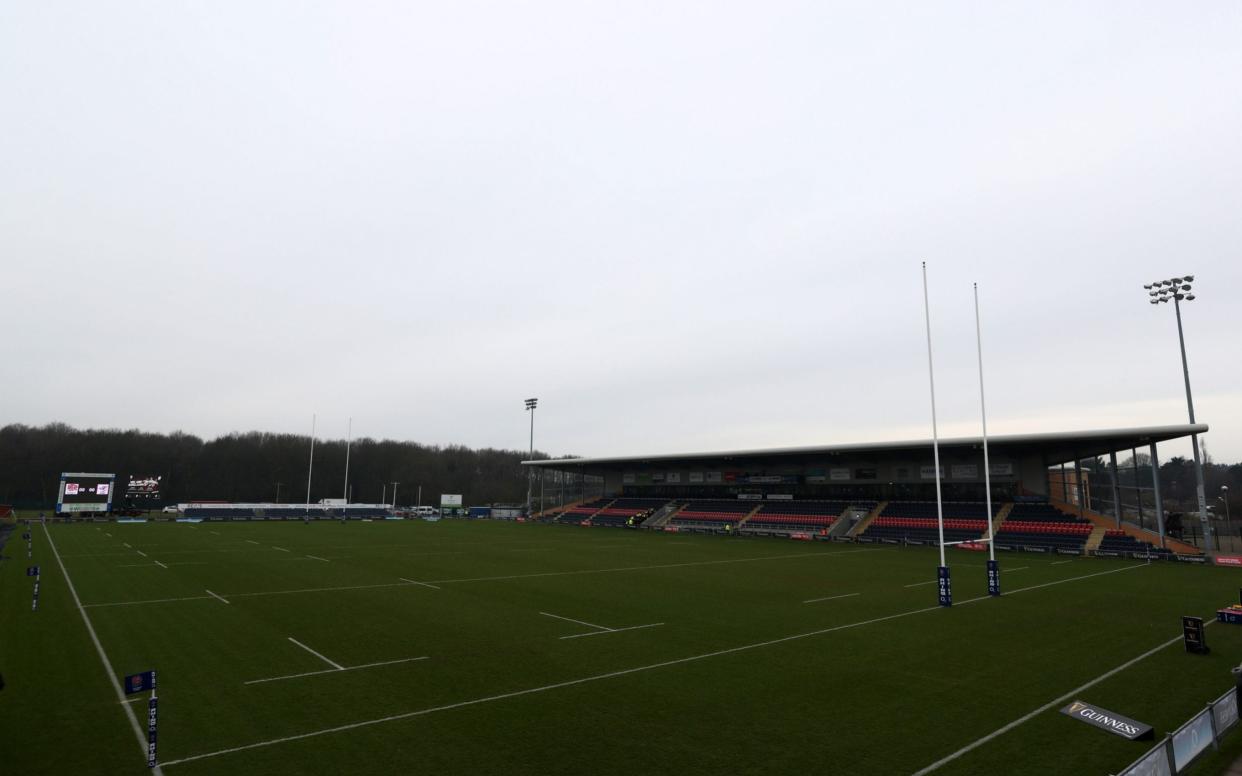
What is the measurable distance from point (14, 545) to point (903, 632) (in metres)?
57.5

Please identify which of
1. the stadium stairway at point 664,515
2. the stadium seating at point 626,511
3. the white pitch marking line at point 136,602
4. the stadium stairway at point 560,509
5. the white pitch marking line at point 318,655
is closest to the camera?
the white pitch marking line at point 318,655

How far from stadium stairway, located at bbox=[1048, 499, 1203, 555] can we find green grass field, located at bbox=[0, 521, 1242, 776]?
13996 mm

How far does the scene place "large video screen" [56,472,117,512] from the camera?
75.9m

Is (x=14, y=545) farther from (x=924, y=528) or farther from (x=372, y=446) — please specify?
(x=372, y=446)

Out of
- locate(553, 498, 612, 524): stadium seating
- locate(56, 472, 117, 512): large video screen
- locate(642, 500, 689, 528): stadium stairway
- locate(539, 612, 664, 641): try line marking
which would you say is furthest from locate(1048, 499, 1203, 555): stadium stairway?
locate(56, 472, 117, 512): large video screen

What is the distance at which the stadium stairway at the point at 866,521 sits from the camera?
57769 mm

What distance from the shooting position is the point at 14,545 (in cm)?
4375

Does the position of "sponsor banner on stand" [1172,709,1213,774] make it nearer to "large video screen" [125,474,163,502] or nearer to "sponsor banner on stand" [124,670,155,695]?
"sponsor banner on stand" [124,670,155,695]

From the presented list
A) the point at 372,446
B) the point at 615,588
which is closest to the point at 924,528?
the point at 615,588

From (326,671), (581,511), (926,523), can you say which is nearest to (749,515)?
(926,523)

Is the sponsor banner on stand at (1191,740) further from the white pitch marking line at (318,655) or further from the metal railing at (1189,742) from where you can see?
the white pitch marking line at (318,655)

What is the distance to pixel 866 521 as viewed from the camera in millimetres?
59469

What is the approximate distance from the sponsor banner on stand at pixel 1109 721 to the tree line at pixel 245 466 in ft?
435

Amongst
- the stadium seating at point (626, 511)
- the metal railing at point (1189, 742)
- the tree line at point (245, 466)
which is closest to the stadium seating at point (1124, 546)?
the metal railing at point (1189, 742)
